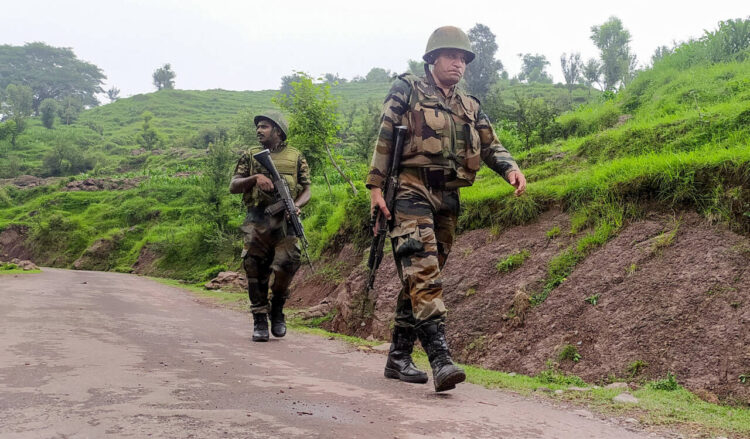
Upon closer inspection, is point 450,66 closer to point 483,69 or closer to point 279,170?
point 279,170

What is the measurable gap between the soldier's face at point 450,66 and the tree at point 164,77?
137 m

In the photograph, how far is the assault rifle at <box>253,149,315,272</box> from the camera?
18.7 ft

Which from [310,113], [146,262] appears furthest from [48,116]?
[310,113]

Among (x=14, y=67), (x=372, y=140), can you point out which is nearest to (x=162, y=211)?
(x=372, y=140)

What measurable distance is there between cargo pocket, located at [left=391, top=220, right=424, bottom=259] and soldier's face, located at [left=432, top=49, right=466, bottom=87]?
3.68 feet

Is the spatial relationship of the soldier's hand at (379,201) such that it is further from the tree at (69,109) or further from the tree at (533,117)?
the tree at (69,109)

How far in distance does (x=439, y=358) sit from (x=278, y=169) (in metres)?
3.46

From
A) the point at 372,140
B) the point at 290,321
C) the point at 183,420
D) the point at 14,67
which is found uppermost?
the point at 14,67

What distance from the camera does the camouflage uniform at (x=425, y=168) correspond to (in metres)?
3.49

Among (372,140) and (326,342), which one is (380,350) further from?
Result: (372,140)

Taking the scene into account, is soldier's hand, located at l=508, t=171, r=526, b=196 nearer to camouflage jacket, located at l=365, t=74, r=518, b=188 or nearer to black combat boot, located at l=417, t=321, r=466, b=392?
camouflage jacket, located at l=365, t=74, r=518, b=188

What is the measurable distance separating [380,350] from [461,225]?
2.61m

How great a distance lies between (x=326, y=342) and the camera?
18.4 ft

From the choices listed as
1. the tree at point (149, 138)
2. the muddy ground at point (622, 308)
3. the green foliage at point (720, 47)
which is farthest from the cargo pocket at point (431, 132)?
the tree at point (149, 138)
